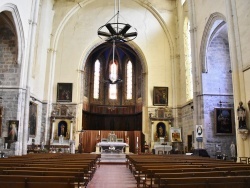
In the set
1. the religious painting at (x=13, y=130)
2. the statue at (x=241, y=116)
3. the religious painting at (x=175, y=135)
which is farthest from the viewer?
the religious painting at (x=175, y=135)

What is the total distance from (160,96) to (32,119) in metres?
11.1

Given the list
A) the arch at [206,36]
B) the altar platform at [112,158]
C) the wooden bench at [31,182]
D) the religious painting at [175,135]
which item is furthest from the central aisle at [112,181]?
the religious painting at [175,135]

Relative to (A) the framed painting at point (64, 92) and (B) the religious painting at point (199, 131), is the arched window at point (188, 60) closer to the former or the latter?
(B) the religious painting at point (199, 131)

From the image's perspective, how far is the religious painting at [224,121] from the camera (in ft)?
52.2

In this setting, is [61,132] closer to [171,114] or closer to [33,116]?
[33,116]

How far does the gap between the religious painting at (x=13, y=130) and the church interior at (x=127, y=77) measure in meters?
→ 0.06

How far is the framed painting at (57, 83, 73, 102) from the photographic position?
892 inches

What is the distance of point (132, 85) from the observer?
30594 mm

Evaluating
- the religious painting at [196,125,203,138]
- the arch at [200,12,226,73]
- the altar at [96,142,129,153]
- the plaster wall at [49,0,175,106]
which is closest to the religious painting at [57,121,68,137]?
the altar at [96,142,129,153]

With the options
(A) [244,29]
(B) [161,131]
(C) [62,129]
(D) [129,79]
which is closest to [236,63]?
(A) [244,29]

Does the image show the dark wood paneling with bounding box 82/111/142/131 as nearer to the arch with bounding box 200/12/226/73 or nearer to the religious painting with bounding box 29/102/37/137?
the religious painting with bounding box 29/102/37/137

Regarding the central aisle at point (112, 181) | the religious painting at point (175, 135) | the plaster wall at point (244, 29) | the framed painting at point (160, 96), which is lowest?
the central aisle at point (112, 181)

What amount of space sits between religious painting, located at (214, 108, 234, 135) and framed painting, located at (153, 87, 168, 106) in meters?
7.30

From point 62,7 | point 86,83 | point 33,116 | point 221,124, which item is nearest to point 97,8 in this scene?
point 62,7
